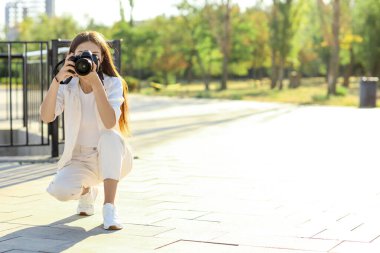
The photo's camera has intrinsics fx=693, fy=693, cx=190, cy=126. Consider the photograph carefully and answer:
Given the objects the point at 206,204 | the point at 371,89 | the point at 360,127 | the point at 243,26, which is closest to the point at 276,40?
the point at 243,26

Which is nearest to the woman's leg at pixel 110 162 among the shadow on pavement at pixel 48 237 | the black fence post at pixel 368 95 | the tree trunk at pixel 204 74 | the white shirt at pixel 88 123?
the white shirt at pixel 88 123

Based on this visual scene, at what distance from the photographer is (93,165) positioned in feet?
15.3

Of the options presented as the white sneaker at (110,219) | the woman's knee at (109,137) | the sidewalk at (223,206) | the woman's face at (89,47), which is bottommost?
the sidewalk at (223,206)

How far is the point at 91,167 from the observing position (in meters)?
4.68

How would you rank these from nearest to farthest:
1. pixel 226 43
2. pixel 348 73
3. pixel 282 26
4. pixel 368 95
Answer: pixel 368 95 → pixel 282 26 → pixel 226 43 → pixel 348 73

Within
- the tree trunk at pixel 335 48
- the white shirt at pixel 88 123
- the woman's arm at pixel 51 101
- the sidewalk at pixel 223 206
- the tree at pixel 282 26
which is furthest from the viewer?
the tree at pixel 282 26

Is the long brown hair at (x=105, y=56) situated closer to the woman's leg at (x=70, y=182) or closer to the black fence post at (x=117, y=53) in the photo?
the woman's leg at (x=70, y=182)

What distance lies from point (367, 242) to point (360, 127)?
9.90 m

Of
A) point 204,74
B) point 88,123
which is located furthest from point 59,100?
point 204,74

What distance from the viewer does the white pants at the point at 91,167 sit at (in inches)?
179

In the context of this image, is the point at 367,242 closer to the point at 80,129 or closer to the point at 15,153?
the point at 80,129

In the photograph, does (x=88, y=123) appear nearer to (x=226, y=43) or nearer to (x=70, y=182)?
(x=70, y=182)

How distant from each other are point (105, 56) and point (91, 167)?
75 centimetres

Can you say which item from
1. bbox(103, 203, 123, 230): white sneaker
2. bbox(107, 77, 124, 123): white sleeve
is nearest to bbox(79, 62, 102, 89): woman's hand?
bbox(107, 77, 124, 123): white sleeve
